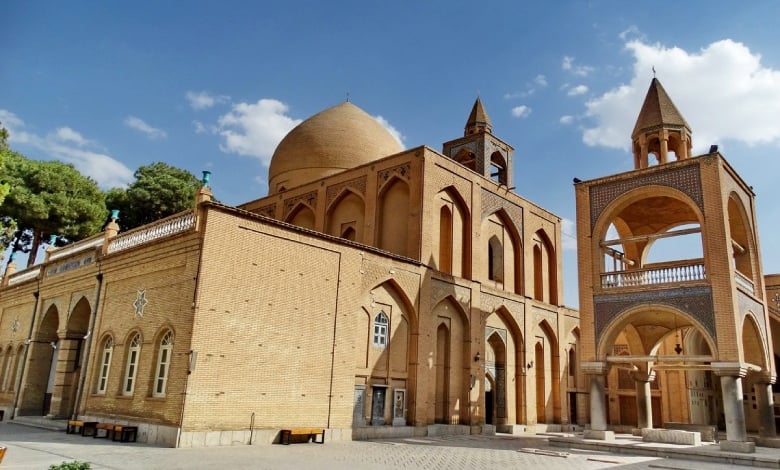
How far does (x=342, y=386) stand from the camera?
52.0 ft

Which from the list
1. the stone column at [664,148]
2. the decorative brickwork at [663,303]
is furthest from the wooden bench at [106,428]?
the stone column at [664,148]

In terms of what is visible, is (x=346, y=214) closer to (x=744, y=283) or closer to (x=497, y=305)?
(x=497, y=305)

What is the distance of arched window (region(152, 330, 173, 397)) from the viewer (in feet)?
45.5

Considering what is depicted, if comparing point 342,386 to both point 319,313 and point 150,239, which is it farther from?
point 150,239

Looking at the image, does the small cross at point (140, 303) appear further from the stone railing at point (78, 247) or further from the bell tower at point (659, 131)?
the bell tower at point (659, 131)

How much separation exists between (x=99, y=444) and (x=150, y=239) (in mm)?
5338

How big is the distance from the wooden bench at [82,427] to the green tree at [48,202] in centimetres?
1555

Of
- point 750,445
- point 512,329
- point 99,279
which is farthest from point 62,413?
point 750,445

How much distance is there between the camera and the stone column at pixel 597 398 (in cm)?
1608

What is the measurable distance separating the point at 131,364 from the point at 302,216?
35.6 feet

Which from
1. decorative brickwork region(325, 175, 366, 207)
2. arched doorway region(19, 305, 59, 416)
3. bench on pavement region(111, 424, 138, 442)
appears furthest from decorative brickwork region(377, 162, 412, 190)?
arched doorway region(19, 305, 59, 416)

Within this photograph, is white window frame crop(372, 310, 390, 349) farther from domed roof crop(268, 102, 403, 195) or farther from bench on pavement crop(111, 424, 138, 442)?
domed roof crop(268, 102, 403, 195)

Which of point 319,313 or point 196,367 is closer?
point 196,367

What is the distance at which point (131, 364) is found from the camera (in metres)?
15.2
